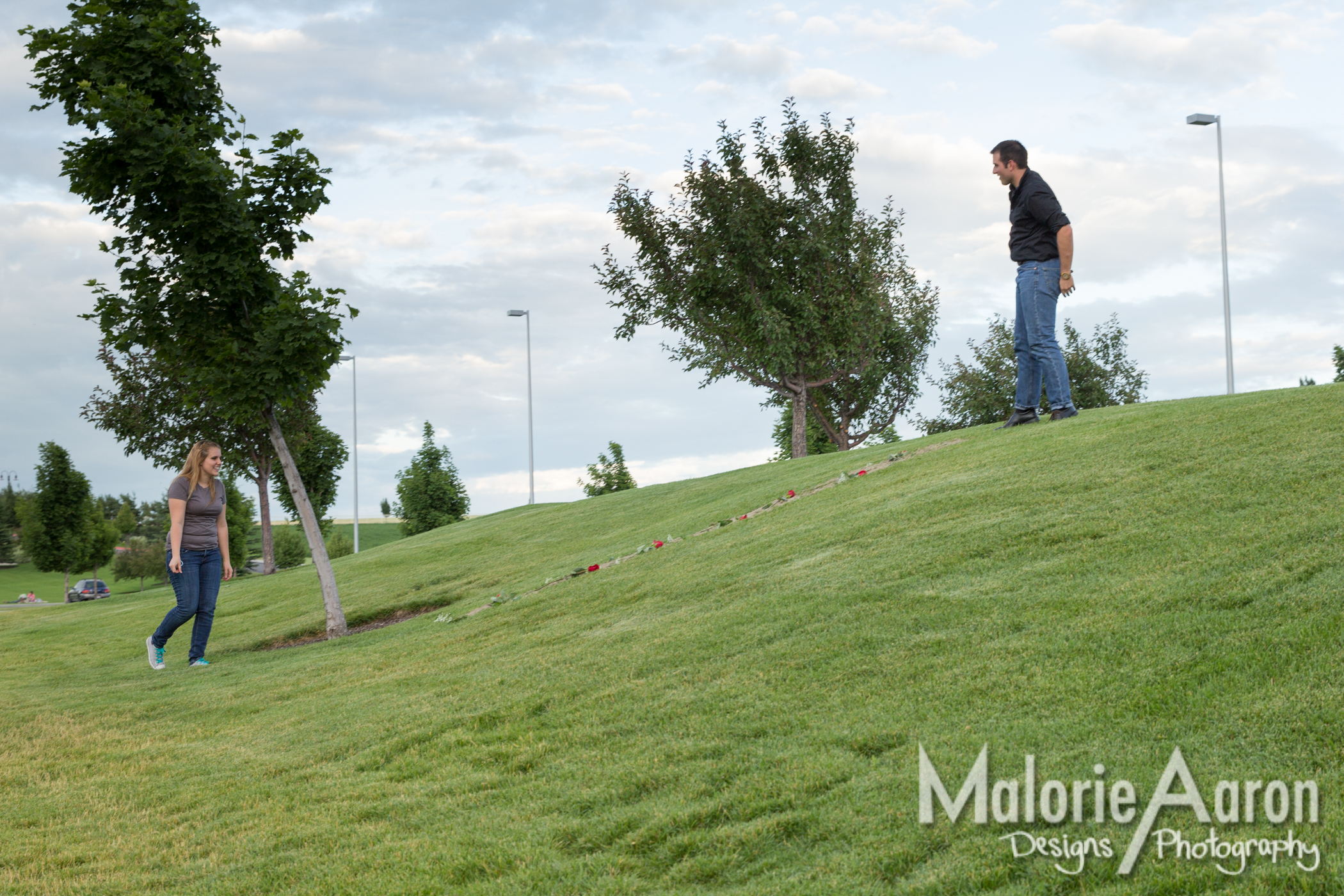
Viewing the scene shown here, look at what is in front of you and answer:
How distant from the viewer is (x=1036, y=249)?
10.8 meters

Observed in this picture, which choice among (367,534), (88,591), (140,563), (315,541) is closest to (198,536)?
(315,541)

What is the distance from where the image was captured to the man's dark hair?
10.8 metres

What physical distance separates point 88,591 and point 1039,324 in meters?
67.2

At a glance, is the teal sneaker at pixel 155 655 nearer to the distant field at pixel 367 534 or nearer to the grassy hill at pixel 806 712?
the grassy hill at pixel 806 712

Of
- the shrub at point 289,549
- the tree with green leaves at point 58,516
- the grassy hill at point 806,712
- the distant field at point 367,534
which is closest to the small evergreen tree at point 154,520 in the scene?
the distant field at point 367,534

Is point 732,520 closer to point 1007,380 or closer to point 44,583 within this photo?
point 1007,380

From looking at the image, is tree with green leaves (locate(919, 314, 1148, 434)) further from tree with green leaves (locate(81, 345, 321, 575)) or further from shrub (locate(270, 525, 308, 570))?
shrub (locate(270, 525, 308, 570))

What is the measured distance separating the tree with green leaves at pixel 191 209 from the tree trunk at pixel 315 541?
3 cm

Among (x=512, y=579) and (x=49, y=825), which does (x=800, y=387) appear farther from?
(x=49, y=825)

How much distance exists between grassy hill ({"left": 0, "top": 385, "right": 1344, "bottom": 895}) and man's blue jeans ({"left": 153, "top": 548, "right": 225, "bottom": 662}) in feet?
2.89

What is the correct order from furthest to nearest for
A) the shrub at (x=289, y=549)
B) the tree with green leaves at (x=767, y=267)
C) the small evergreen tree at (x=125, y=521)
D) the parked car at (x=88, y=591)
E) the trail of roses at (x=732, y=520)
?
1. the shrub at (x=289, y=549)
2. the small evergreen tree at (x=125, y=521)
3. the parked car at (x=88, y=591)
4. the tree with green leaves at (x=767, y=267)
5. the trail of roses at (x=732, y=520)

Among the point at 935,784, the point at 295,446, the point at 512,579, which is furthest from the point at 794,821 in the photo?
the point at 295,446

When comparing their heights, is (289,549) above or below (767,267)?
below

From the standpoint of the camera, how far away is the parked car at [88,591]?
197 feet
